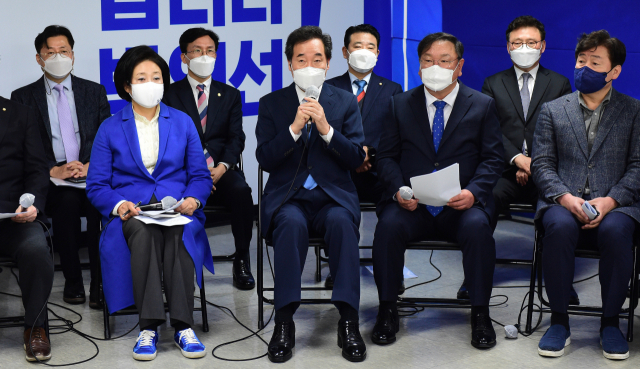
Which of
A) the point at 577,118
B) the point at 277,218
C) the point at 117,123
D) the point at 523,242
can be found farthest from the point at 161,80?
the point at 523,242

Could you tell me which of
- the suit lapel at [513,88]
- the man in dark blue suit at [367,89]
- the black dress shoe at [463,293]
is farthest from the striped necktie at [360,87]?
the black dress shoe at [463,293]

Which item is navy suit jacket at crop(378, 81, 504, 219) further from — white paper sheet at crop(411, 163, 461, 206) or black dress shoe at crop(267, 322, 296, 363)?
black dress shoe at crop(267, 322, 296, 363)

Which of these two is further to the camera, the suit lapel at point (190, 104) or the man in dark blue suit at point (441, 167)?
the suit lapel at point (190, 104)

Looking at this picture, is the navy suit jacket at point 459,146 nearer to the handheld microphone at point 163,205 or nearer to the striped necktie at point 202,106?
the handheld microphone at point 163,205

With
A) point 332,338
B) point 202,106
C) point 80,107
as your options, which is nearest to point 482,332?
point 332,338

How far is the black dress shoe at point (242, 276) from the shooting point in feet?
14.5

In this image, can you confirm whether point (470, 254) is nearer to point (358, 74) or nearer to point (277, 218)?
point (277, 218)

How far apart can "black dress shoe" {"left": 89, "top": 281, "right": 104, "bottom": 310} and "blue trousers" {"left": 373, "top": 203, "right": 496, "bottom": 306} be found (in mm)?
1603

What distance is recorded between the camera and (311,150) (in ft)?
12.3

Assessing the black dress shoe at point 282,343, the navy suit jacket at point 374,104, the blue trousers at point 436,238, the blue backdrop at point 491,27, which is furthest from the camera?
the blue backdrop at point 491,27

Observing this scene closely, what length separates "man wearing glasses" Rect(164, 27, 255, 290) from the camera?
14.8ft

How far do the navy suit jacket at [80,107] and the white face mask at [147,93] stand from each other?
0.94 metres

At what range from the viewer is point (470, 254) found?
350cm

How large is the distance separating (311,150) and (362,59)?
112cm
